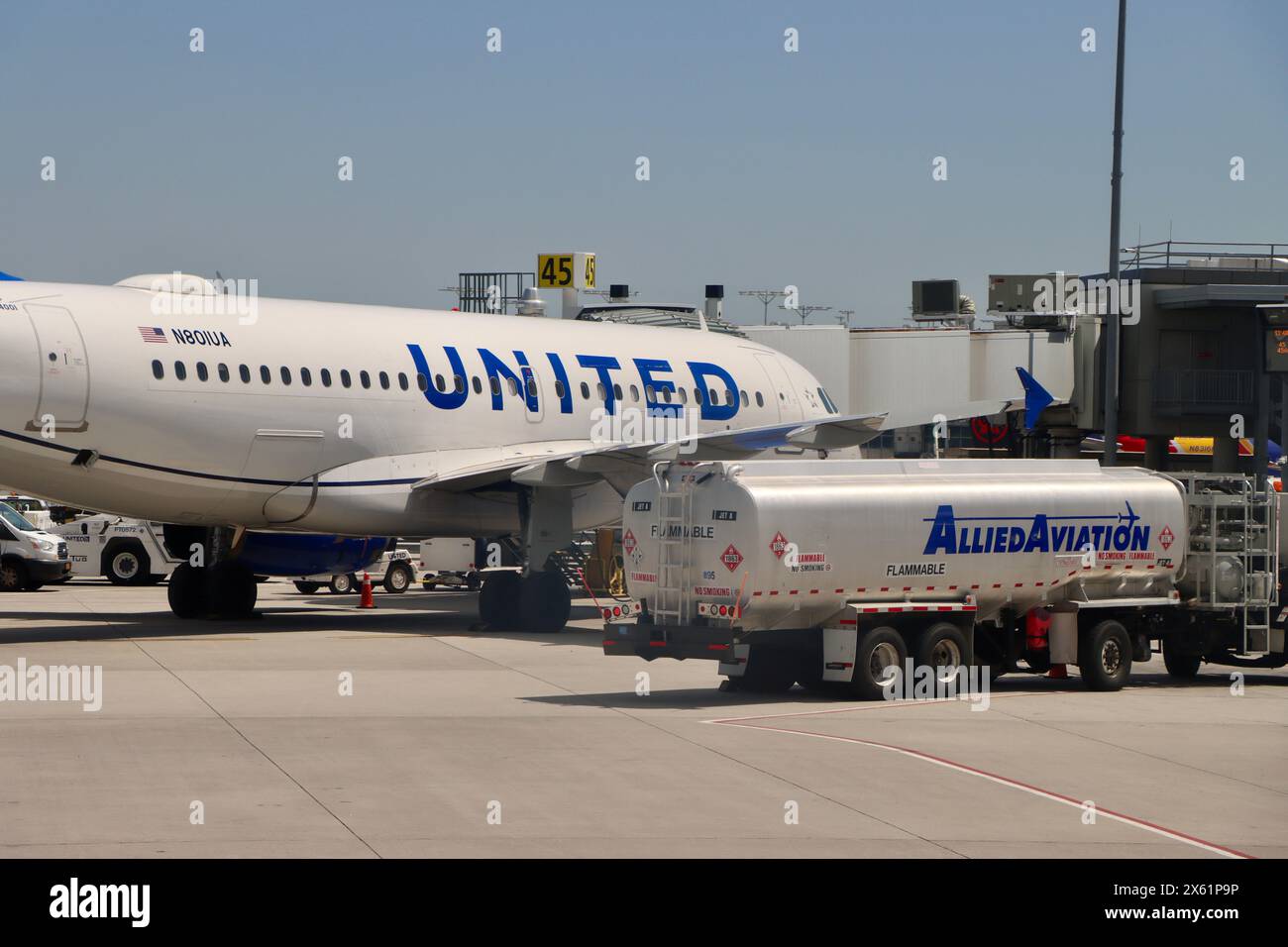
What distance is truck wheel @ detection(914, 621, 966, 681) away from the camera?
2006 centimetres

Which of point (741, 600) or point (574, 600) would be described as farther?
point (574, 600)

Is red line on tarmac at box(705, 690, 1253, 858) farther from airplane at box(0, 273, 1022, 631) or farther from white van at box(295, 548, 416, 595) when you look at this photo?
white van at box(295, 548, 416, 595)

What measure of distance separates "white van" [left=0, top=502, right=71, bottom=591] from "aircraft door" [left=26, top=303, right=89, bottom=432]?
689 inches

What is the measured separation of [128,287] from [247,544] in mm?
5457

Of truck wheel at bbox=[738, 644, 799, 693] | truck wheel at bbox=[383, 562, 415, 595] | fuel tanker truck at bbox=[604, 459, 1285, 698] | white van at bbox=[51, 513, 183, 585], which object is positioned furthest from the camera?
white van at bbox=[51, 513, 183, 585]

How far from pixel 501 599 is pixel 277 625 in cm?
371

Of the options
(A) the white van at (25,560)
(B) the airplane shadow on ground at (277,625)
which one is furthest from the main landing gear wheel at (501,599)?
(A) the white van at (25,560)

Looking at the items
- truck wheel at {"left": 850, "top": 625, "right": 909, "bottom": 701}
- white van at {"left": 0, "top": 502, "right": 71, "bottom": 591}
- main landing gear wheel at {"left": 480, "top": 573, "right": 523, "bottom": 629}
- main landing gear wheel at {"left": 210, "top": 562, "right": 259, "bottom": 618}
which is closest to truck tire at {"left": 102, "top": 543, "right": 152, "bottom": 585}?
white van at {"left": 0, "top": 502, "right": 71, "bottom": 591}

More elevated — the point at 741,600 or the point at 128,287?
the point at 128,287

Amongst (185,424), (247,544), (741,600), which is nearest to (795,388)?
(247,544)

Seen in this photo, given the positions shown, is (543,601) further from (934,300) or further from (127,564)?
(934,300)
